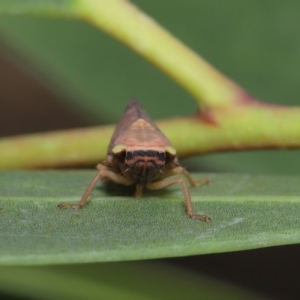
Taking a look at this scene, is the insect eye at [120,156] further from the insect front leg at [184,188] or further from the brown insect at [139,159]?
the insect front leg at [184,188]

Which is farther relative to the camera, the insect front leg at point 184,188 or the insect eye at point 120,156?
the insect eye at point 120,156

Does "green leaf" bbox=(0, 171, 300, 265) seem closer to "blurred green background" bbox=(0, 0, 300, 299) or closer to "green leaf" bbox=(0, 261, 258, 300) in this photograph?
"green leaf" bbox=(0, 261, 258, 300)

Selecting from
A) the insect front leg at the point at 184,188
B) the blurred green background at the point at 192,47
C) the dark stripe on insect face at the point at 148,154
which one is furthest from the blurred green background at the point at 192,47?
the dark stripe on insect face at the point at 148,154

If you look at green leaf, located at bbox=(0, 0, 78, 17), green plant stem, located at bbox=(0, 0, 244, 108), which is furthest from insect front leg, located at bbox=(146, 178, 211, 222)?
green leaf, located at bbox=(0, 0, 78, 17)

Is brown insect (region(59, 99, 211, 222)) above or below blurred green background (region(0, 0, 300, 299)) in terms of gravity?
below

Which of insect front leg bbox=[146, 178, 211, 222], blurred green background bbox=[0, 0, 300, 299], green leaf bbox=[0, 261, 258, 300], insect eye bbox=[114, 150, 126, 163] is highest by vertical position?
blurred green background bbox=[0, 0, 300, 299]

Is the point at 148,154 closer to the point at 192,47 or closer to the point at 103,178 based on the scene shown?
the point at 103,178
